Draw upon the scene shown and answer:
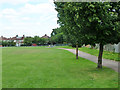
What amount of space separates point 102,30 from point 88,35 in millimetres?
1046

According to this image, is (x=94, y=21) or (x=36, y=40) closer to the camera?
(x=94, y=21)

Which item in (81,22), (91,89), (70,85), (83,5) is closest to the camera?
(91,89)

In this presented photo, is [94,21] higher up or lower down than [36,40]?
lower down

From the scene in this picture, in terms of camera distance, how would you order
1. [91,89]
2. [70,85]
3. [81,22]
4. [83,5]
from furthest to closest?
[81,22], [83,5], [70,85], [91,89]

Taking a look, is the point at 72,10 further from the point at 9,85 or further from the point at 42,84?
the point at 9,85

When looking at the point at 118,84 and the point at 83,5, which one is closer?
the point at 118,84

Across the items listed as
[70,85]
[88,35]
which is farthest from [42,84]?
[88,35]

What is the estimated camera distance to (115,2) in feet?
31.6

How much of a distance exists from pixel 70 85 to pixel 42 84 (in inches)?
56.8

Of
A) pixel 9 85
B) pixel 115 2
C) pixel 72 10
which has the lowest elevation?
pixel 9 85

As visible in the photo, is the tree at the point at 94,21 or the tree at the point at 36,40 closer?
the tree at the point at 94,21

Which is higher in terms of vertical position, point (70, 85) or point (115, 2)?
point (115, 2)

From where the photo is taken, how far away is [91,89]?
21.4ft

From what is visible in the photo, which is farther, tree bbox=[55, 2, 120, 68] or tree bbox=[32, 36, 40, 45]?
tree bbox=[32, 36, 40, 45]
